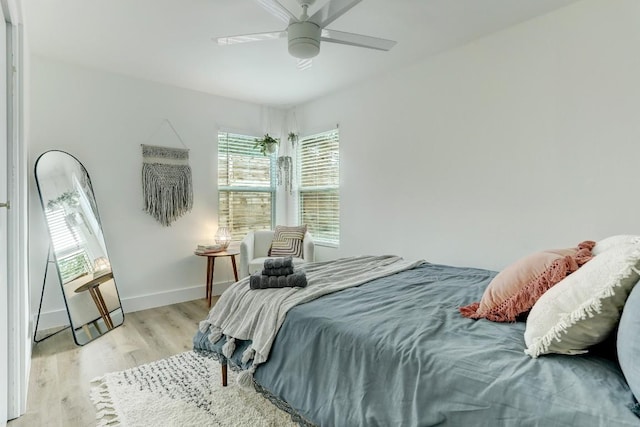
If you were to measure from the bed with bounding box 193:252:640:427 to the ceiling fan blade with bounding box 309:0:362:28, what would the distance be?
1.53 metres

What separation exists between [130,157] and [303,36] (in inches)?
95.7

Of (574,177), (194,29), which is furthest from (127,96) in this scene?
(574,177)

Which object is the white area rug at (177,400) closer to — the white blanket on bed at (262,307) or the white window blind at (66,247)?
the white blanket on bed at (262,307)

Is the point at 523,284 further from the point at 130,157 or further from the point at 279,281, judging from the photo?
the point at 130,157

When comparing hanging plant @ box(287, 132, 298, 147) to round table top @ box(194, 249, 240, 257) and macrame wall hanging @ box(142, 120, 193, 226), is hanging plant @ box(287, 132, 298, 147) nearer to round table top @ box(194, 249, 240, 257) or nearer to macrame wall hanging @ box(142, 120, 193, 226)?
macrame wall hanging @ box(142, 120, 193, 226)

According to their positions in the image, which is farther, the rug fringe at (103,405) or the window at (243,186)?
the window at (243,186)

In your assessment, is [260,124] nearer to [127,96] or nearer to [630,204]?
[127,96]

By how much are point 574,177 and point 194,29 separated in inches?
116

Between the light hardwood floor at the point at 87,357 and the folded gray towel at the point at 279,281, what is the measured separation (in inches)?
42.1

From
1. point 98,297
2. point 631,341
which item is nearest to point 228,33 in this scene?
point 98,297

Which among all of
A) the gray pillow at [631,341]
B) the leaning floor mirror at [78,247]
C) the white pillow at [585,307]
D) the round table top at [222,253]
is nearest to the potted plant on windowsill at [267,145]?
the round table top at [222,253]

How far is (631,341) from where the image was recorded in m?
0.84

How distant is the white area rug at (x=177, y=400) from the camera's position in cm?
175

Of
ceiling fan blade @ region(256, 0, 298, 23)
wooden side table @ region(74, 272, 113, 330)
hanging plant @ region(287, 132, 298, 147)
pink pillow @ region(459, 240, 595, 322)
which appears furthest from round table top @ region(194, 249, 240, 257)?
pink pillow @ region(459, 240, 595, 322)
